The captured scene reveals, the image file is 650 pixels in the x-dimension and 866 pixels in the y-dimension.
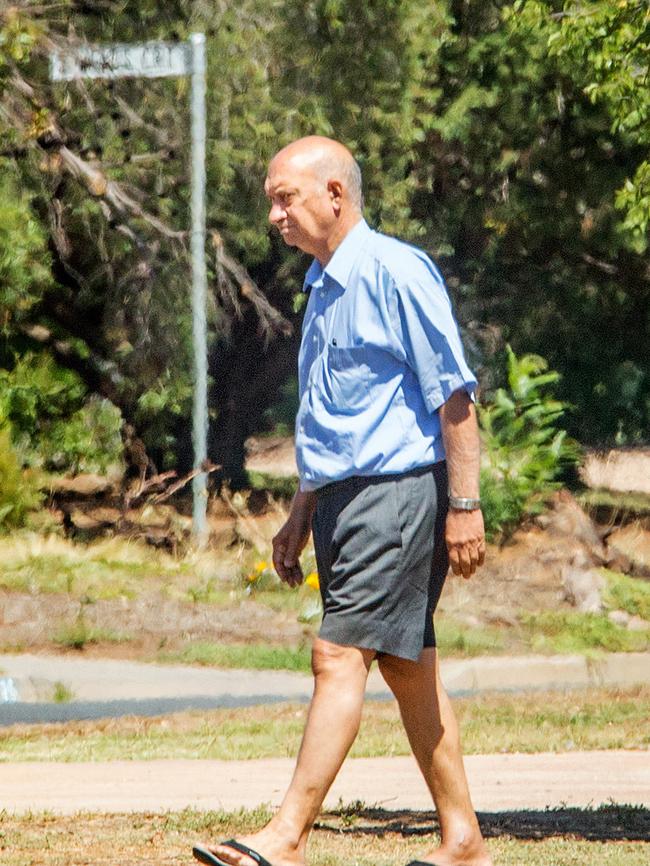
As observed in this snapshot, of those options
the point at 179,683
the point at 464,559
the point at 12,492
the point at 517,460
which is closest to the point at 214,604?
the point at 179,683

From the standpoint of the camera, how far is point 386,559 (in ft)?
14.6

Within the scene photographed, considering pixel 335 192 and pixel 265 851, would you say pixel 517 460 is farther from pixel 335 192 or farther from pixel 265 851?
pixel 265 851

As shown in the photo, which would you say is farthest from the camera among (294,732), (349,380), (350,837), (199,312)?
(199,312)

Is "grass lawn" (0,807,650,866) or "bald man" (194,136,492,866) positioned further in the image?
"grass lawn" (0,807,650,866)

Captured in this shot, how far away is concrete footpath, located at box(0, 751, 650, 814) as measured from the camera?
6.28m

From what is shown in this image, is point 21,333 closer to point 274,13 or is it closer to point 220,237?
point 220,237

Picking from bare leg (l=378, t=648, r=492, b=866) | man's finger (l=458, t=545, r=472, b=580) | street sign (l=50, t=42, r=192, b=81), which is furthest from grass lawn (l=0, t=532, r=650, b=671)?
man's finger (l=458, t=545, r=472, b=580)

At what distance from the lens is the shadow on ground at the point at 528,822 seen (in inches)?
211

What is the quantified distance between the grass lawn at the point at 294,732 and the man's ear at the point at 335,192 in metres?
3.72

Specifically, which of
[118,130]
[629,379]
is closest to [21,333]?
[118,130]

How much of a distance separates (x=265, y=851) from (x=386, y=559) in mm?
800

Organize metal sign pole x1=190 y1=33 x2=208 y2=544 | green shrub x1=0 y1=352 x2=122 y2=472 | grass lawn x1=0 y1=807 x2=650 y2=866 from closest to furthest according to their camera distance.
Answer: grass lawn x1=0 y1=807 x2=650 y2=866, metal sign pole x1=190 y1=33 x2=208 y2=544, green shrub x1=0 y1=352 x2=122 y2=472

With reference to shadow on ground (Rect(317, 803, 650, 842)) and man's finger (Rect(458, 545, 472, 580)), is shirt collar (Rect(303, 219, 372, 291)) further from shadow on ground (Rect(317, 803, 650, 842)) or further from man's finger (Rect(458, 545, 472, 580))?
shadow on ground (Rect(317, 803, 650, 842))

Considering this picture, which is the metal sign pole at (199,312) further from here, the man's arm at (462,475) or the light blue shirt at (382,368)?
the man's arm at (462,475)
